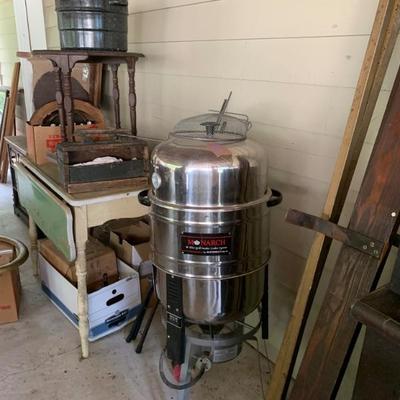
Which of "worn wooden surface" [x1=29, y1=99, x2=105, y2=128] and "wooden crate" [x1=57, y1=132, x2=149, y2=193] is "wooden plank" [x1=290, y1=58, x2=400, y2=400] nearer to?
"wooden crate" [x1=57, y1=132, x2=149, y2=193]

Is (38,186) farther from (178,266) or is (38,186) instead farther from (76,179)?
(178,266)

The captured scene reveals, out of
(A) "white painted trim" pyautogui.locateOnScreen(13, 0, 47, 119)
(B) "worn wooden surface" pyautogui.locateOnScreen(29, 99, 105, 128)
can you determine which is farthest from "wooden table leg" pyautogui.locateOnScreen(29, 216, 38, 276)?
(A) "white painted trim" pyautogui.locateOnScreen(13, 0, 47, 119)

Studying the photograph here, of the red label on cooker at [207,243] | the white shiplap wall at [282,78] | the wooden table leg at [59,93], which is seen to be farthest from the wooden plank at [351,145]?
the wooden table leg at [59,93]

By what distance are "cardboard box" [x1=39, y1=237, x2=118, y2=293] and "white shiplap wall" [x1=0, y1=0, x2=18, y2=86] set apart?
3.05m

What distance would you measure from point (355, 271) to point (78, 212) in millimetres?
1061

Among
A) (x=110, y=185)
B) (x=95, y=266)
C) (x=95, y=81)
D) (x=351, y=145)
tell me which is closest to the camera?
(x=351, y=145)

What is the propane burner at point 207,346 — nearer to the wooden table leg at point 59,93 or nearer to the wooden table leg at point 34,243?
the wooden table leg at point 59,93

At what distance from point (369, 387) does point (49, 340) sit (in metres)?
1.53

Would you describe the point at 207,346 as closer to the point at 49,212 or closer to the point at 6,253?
the point at 49,212

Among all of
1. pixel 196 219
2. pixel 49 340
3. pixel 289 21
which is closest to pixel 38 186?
pixel 49 340

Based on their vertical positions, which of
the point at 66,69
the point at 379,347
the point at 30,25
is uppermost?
the point at 30,25

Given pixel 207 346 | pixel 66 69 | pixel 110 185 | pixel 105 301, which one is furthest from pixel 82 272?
pixel 66 69

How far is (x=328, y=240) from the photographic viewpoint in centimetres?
127

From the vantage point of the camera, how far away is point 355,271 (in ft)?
3.40
